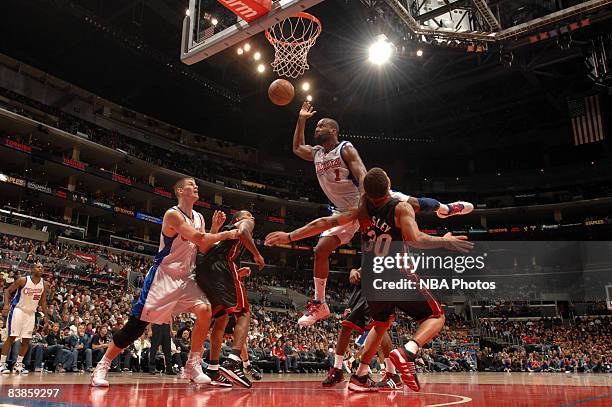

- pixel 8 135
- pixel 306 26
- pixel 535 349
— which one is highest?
pixel 8 135

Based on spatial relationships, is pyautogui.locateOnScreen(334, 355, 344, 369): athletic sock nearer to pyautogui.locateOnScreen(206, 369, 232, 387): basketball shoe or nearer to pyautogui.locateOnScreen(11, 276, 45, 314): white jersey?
pyautogui.locateOnScreen(206, 369, 232, 387): basketball shoe

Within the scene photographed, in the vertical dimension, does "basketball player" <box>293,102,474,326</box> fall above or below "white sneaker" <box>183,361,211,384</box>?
above

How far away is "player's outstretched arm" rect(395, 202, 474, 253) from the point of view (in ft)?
11.5

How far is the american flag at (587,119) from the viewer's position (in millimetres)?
23766

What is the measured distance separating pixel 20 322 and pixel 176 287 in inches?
191

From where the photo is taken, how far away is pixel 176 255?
520cm

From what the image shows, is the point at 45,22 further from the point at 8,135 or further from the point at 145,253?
the point at 145,253

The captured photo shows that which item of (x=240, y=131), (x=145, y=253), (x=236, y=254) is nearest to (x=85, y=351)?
(x=236, y=254)

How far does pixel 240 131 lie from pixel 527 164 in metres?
21.3

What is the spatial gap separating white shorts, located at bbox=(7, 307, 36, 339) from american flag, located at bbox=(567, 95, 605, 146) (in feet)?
79.2

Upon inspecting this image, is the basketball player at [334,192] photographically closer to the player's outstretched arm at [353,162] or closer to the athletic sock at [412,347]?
the player's outstretched arm at [353,162]

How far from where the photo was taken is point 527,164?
122ft

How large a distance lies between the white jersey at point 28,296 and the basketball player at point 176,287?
4.39 meters

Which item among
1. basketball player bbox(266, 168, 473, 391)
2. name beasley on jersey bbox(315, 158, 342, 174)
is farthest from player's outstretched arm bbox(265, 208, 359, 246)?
name beasley on jersey bbox(315, 158, 342, 174)
